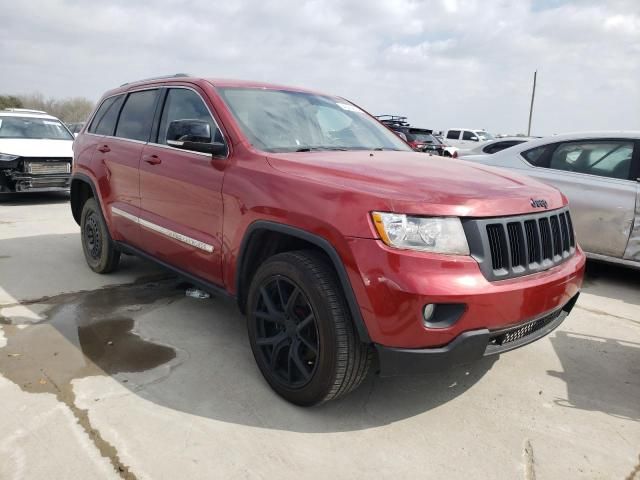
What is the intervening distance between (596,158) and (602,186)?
0.37 metres

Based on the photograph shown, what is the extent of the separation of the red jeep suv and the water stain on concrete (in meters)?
0.55

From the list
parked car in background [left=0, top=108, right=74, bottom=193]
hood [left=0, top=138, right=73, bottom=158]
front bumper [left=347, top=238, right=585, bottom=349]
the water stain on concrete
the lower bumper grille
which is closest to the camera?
front bumper [left=347, top=238, right=585, bottom=349]

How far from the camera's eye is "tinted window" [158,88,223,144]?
133 inches

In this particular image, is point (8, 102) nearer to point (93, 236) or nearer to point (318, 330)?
point (93, 236)

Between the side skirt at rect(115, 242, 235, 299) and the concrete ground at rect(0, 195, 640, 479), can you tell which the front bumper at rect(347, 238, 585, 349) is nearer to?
the concrete ground at rect(0, 195, 640, 479)

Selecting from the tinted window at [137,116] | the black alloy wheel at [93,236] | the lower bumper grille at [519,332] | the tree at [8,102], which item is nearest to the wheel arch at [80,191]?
the black alloy wheel at [93,236]

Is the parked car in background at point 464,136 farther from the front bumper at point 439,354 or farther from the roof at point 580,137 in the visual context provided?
the front bumper at point 439,354

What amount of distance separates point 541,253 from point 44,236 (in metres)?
6.20

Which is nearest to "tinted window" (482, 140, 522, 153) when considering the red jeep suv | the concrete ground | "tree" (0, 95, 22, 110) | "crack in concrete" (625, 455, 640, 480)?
the concrete ground

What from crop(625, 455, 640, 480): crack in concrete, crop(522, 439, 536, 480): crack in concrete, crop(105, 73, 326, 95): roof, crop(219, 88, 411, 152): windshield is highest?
crop(105, 73, 326, 95): roof

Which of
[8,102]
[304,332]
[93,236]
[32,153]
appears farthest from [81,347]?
[8,102]

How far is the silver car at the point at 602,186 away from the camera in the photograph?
5.06m

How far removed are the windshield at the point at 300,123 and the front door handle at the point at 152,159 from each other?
749mm

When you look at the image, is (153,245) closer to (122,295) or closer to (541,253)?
(122,295)
